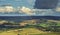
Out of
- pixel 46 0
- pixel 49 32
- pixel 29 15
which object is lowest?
pixel 49 32

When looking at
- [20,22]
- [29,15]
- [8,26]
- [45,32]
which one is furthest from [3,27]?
[45,32]

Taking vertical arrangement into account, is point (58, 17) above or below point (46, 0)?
below

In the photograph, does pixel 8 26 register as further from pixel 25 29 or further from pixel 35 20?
pixel 35 20

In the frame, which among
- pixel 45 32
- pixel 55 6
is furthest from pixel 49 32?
pixel 55 6

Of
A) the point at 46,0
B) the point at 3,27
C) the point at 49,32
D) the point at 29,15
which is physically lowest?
the point at 49,32

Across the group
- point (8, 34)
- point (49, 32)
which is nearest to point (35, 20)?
point (49, 32)

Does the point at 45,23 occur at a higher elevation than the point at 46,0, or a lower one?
lower

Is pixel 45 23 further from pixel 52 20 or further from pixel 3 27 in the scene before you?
pixel 3 27

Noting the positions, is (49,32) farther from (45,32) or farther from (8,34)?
(8,34)
